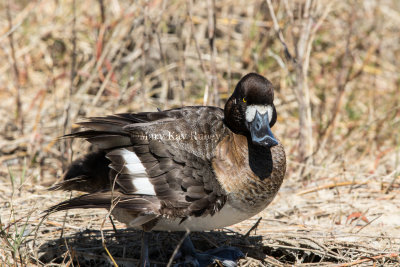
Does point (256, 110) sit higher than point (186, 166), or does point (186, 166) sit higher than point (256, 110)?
point (256, 110)

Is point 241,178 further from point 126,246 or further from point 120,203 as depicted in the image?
point 126,246

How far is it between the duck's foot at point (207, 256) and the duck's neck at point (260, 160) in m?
0.62

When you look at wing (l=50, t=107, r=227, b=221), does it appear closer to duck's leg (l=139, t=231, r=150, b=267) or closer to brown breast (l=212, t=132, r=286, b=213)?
brown breast (l=212, t=132, r=286, b=213)

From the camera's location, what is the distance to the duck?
2986 millimetres

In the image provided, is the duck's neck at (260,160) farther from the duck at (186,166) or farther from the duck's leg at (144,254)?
the duck's leg at (144,254)

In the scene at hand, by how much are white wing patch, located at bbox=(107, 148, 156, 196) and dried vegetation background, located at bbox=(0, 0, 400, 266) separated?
0.64 m

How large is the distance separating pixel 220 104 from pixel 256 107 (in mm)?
2809

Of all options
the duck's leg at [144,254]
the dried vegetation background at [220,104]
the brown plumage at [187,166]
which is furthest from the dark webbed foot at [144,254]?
the dried vegetation background at [220,104]

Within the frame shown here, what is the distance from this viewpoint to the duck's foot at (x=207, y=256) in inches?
131

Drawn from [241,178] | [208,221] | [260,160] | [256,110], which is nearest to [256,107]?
[256,110]

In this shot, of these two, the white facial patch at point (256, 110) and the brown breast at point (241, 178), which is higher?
the white facial patch at point (256, 110)

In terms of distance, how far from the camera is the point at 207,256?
11.3 ft

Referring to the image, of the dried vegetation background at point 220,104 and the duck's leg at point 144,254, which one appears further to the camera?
the dried vegetation background at point 220,104

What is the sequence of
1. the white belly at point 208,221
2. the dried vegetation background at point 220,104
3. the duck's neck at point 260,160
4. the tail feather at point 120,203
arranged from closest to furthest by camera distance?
the tail feather at point 120,203 < the white belly at point 208,221 < the duck's neck at point 260,160 < the dried vegetation background at point 220,104
